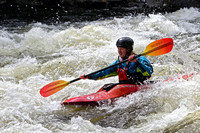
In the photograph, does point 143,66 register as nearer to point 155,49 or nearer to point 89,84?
point 155,49

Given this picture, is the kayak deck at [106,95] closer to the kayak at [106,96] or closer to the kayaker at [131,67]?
the kayak at [106,96]

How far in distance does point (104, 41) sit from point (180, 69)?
8.85ft

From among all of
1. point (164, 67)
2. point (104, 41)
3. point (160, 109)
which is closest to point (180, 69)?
point (164, 67)

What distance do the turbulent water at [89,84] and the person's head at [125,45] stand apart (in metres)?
0.63

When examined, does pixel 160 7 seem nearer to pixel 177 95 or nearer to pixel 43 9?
pixel 43 9

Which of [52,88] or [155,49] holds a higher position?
[155,49]

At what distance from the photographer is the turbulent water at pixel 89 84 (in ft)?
10.5

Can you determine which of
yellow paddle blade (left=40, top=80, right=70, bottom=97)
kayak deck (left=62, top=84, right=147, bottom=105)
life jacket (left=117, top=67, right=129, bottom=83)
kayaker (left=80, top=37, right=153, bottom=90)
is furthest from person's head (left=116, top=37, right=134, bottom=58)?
yellow paddle blade (left=40, top=80, right=70, bottom=97)

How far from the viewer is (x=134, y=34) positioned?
26.8 ft

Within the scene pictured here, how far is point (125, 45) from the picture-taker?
3.80 meters

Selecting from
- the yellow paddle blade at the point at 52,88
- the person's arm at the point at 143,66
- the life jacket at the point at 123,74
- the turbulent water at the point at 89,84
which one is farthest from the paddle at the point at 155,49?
the life jacket at the point at 123,74

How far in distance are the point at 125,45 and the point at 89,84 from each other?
4.36ft

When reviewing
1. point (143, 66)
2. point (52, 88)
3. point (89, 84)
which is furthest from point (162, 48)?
point (52, 88)

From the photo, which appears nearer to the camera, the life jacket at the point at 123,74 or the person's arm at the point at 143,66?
the person's arm at the point at 143,66
